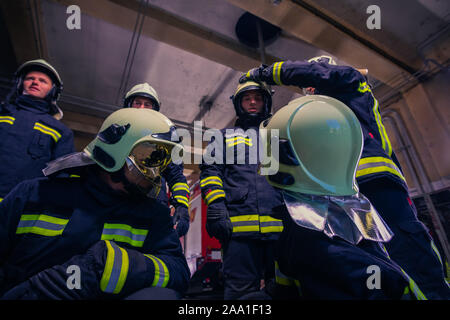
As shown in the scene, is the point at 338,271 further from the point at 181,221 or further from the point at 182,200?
the point at 182,200

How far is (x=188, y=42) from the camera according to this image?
356 centimetres

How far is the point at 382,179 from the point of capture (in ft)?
4.94

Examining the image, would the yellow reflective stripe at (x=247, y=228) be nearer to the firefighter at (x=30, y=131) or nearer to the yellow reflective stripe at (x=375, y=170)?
the yellow reflective stripe at (x=375, y=170)

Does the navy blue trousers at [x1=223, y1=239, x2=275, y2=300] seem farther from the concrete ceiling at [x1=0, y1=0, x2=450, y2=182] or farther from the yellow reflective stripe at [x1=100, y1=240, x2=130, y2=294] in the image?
the concrete ceiling at [x1=0, y1=0, x2=450, y2=182]

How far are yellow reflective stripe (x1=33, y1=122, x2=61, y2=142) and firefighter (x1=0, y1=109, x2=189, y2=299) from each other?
3.80 ft

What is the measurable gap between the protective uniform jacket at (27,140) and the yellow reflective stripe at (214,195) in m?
1.38

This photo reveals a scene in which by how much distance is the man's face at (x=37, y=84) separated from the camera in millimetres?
2299

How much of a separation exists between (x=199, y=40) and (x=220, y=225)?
304cm

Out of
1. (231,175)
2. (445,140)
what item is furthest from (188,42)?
(445,140)

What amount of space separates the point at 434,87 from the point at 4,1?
6.50m

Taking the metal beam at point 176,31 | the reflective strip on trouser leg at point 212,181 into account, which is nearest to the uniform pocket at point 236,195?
the reflective strip on trouser leg at point 212,181

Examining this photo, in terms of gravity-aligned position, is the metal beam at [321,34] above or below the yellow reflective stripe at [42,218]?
above

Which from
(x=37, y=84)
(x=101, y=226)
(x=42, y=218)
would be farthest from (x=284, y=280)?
(x=37, y=84)

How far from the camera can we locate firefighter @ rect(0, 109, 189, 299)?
2.80 ft
